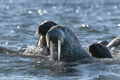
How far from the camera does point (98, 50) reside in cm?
783

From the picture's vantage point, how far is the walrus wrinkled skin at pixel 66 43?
6.80 metres

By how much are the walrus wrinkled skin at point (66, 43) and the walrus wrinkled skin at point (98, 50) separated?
27 centimetres

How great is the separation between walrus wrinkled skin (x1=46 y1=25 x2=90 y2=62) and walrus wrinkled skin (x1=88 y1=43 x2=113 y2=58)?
269 millimetres

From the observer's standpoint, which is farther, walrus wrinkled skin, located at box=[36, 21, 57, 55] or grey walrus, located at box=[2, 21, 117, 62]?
walrus wrinkled skin, located at box=[36, 21, 57, 55]

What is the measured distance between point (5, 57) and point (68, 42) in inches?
69.1

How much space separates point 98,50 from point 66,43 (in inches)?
37.2

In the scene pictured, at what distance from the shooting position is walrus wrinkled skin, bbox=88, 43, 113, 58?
782cm

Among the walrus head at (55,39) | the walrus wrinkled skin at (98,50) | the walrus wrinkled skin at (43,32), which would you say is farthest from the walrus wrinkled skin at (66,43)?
the walrus wrinkled skin at (43,32)

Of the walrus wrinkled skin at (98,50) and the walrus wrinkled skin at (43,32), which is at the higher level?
the walrus wrinkled skin at (43,32)

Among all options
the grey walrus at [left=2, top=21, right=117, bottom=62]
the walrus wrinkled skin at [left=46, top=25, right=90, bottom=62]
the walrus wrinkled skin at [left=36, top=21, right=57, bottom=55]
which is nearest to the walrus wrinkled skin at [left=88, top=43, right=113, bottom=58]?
the grey walrus at [left=2, top=21, right=117, bottom=62]

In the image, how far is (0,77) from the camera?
20.5 ft

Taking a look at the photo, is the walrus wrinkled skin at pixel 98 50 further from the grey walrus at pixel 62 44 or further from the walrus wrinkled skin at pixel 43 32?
the walrus wrinkled skin at pixel 43 32

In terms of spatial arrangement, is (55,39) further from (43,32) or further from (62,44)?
(43,32)

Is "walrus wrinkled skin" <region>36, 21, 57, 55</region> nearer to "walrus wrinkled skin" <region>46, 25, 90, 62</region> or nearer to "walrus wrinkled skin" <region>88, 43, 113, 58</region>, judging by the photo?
"walrus wrinkled skin" <region>46, 25, 90, 62</region>
